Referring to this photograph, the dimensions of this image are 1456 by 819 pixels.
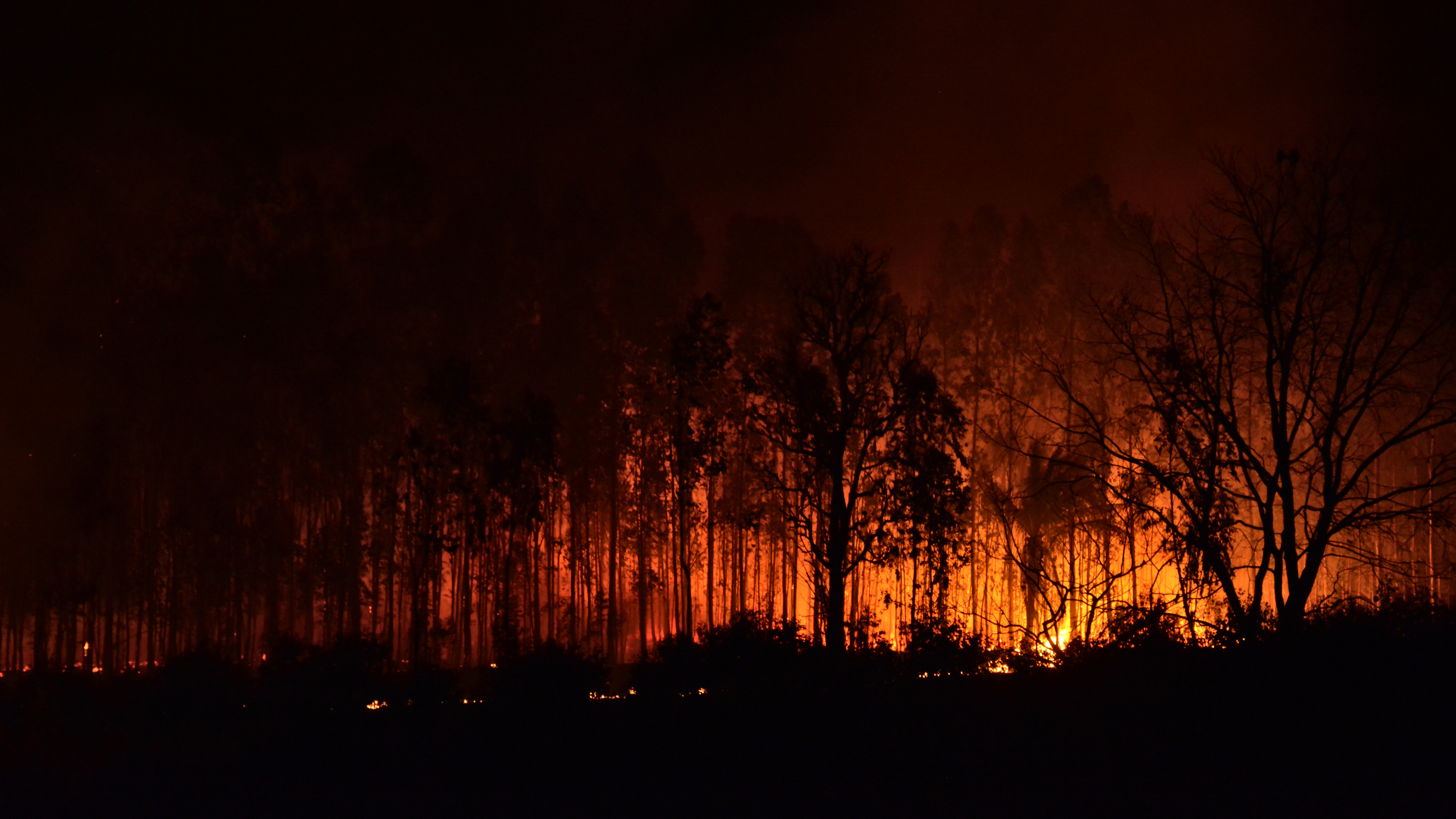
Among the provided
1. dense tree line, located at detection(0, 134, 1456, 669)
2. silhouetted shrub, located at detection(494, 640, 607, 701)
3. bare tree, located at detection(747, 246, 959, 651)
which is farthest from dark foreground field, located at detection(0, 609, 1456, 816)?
dense tree line, located at detection(0, 134, 1456, 669)

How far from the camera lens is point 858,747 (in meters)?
6.07

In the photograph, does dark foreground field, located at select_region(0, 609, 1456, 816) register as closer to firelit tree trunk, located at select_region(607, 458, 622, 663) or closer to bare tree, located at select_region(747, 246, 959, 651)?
bare tree, located at select_region(747, 246, 959, 651)

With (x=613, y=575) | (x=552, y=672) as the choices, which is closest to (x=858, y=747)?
(x=552, y=672)

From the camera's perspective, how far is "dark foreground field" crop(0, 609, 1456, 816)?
533 cm

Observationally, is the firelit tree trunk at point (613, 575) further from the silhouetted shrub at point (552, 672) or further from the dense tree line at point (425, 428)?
the silhouetted shrub at point (552, 672)

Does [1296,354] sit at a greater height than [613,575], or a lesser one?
greater

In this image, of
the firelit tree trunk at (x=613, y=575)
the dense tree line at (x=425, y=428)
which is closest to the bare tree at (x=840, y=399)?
the dense tree line at (x=425, y=428)

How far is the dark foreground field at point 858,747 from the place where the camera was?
210 inches

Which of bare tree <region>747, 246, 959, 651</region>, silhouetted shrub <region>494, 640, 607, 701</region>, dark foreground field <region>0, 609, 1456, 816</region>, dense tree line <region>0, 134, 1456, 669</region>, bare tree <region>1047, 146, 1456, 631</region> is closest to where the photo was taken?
dark foreground field <region>0, 609, 1456, 816</region>

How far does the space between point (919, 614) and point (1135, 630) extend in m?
11.3

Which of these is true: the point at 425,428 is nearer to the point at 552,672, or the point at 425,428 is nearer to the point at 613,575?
the point at 613,575

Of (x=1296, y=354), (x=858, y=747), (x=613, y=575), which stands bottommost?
(x=858, y=747)

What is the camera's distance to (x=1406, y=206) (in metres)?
7.42

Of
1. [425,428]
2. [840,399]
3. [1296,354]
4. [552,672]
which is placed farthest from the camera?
[425,428]
